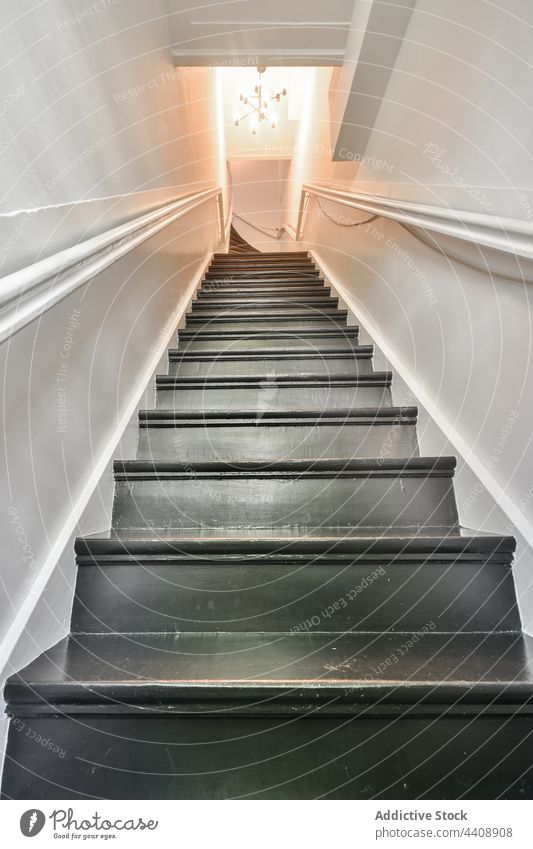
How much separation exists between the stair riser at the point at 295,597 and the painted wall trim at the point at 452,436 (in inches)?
4.2

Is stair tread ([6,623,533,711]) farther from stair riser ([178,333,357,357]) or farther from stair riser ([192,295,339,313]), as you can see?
stair riser ([192,295,339,313])

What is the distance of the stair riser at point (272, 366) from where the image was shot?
192 centimetres

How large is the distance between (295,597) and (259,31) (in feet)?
7.67

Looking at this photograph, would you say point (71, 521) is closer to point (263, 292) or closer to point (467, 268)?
point (467, 268)

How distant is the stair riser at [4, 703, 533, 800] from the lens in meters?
0.72

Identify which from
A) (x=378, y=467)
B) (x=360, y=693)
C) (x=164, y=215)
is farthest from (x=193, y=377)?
(x=360, y=693)

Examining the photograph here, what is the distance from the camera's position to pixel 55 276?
2.57 feet

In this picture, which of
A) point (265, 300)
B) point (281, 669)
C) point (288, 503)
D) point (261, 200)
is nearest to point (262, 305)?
point (265, 300)

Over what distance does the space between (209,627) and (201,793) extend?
0.93 ft

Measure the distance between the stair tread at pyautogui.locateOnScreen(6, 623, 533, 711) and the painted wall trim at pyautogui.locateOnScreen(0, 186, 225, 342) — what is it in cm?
57

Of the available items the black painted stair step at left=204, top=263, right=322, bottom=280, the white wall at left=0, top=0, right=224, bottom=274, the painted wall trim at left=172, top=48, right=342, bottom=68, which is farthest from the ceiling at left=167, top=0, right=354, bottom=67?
the black painted stair step at left=204, top=263, right=322, bottom=280

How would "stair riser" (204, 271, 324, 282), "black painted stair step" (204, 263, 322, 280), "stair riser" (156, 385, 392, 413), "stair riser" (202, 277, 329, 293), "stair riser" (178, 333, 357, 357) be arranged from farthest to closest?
"black painted stair step" (204, 263, 322, 280), "stair riser" (204, 271, 324, 282), "stair riser" (202, 277, 329, 293), "stair riser" (178, 333, 357, 357), "stair riser" (156, 385, 392, 413)

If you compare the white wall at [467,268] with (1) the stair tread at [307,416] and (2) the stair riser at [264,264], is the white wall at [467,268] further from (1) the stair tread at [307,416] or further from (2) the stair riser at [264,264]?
(2) the stair riser at [264,264]

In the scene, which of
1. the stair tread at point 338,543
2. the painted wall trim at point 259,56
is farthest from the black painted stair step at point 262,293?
the stair tread at point 338,543
